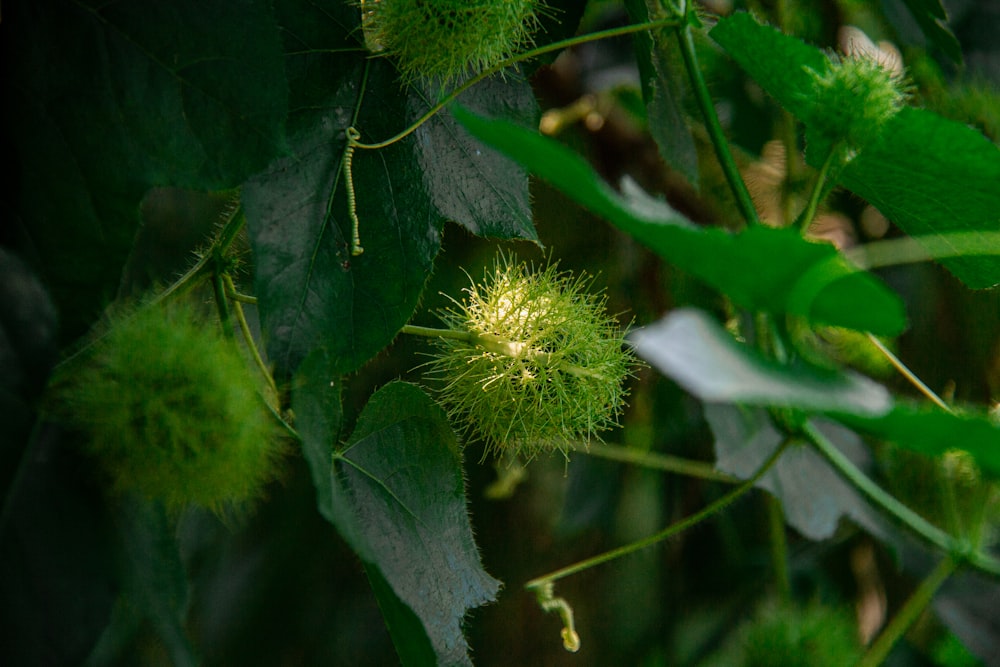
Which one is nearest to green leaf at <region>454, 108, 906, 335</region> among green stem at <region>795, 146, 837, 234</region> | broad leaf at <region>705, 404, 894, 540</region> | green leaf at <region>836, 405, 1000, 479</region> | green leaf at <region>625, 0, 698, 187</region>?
green leaf at <region>836, 405, 1000, 479</region>

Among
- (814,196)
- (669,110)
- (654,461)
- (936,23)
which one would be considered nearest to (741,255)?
(814,196)

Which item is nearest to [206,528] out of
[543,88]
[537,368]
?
[537,368]

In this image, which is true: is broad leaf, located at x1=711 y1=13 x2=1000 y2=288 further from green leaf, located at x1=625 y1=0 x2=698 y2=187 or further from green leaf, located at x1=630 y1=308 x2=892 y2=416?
green leaf, located at x1=630 y1=308 x2=892 y2=416

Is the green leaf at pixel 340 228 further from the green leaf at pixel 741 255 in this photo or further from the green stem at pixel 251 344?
the green leaf at pixel 741 255

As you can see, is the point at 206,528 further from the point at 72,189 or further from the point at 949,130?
the point at 949,130

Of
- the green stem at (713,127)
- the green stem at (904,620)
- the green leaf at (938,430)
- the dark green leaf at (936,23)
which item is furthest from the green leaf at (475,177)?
the green stem at (904,620)

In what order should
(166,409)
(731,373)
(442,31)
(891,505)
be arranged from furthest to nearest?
(891,505), (442,31), (166,409), (731,373)

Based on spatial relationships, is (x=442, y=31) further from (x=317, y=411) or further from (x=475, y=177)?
(x=317, y=411)
